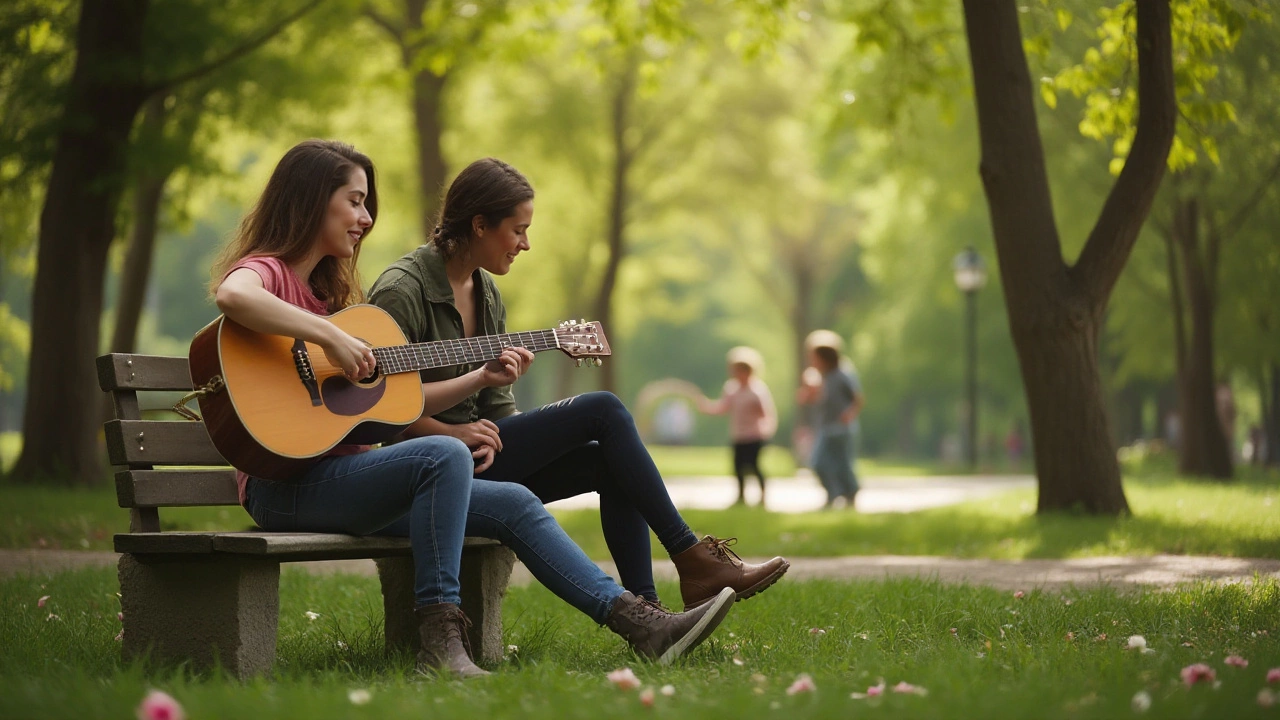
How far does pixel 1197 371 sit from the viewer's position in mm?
16469

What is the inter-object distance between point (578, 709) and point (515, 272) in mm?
27653

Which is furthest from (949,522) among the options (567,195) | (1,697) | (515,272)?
(515,272)

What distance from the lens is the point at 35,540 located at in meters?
8.45

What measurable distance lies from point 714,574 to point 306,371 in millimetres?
1557

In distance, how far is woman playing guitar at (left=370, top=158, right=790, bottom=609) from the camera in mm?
4512

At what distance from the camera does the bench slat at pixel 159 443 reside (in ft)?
13.5

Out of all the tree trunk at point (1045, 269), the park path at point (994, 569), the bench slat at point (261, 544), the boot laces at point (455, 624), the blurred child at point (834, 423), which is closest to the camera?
the bench slat at point (261, 544)

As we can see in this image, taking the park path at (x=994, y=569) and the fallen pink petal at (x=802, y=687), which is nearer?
the fallen pink petal at (x=802, y=687)

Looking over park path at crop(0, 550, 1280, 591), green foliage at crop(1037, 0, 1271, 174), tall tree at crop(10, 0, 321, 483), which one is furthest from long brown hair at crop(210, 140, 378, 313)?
tall tree at crop(10, 0, 321, 483)

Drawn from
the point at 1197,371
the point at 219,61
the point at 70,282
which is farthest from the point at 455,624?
the point at 1197,371

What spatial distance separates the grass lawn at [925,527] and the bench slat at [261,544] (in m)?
4.78

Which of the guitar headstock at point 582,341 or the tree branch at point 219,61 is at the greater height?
the tree branch at point 219,61

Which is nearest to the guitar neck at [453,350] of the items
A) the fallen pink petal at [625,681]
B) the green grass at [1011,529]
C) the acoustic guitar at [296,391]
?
the acoustic guitar at [296,391]

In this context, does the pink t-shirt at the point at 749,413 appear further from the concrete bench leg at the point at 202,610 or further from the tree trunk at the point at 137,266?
the concrete bench leg at the point at 202,610
